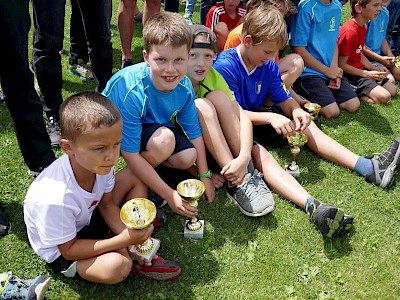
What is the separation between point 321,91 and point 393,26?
235cm

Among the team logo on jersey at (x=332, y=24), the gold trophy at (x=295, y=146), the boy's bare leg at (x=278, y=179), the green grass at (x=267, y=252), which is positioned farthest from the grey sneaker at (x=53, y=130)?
the team logo on jersey at (x=332, y=24)

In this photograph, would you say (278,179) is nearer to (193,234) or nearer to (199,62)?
(193,234)

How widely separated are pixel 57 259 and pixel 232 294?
1.00m

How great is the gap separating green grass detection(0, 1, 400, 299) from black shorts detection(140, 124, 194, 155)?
45 centimetres

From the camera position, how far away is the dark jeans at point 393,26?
541 centimetres

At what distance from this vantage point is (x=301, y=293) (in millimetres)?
2252

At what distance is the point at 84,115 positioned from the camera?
1.88 meters

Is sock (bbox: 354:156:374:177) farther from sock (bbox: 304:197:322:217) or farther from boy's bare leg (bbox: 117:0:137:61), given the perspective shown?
boy's bare leg (bbox: 117:0:137:61)

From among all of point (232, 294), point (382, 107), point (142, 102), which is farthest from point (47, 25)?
point (382, 107)

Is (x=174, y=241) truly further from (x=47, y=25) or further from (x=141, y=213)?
(x=47, y=25)

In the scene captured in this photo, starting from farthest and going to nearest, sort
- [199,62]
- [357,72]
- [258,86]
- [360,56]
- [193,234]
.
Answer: [360,56], [357,72], [258,86], [199,62], [193,234]

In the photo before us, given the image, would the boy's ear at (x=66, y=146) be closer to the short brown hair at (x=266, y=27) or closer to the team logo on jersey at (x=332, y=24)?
the short brown hair at (x=266, y=27)

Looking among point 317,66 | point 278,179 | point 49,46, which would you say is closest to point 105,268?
point 278,179

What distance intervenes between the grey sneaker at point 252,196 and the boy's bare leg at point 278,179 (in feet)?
0.45
